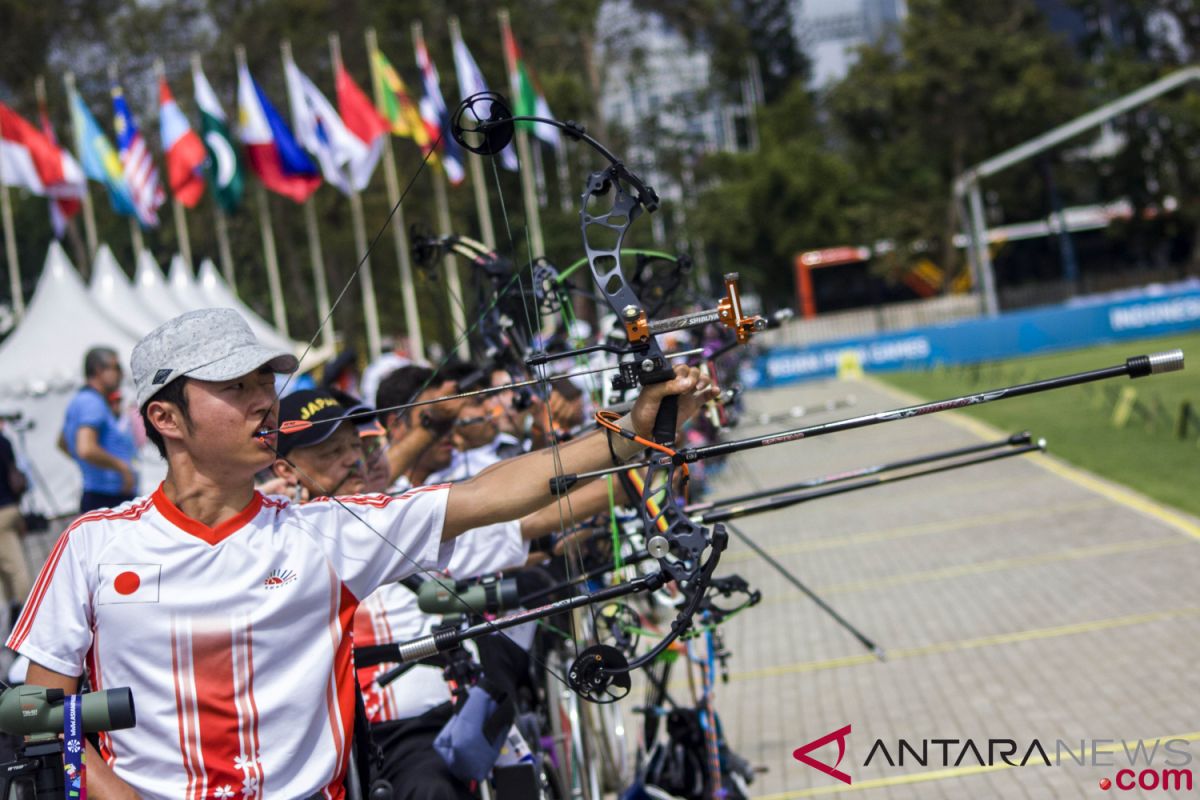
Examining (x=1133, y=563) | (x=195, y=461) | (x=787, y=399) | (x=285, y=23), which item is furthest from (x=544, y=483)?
(x=285, y=23)

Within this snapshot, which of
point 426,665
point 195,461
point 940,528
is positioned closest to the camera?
point 195,461

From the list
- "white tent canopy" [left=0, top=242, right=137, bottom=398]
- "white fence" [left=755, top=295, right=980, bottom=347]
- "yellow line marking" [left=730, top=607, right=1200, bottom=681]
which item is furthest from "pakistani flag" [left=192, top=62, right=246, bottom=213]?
"white fence" [left=755, top=295, right=980, bottom=347]

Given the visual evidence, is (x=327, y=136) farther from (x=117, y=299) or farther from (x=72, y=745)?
(x=72, y=745)

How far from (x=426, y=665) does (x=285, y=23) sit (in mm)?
42708

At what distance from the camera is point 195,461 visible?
3.20m

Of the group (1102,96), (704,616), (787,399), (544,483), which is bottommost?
(787,399)

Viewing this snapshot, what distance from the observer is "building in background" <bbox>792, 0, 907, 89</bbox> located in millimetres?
95812

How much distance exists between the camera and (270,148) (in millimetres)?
26516

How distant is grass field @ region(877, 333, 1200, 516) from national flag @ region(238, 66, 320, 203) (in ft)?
42.5

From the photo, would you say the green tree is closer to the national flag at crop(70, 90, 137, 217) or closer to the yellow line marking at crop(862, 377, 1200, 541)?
the national flag at crop(70, 90, 137, 217)

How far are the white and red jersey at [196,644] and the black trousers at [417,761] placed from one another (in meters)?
0.90

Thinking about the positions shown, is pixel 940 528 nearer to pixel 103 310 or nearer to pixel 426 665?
pixel 426 665

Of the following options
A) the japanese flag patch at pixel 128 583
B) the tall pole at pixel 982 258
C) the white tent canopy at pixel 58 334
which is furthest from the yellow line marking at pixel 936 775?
the tall pole at pixel 982 258

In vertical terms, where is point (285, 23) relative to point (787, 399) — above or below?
above
